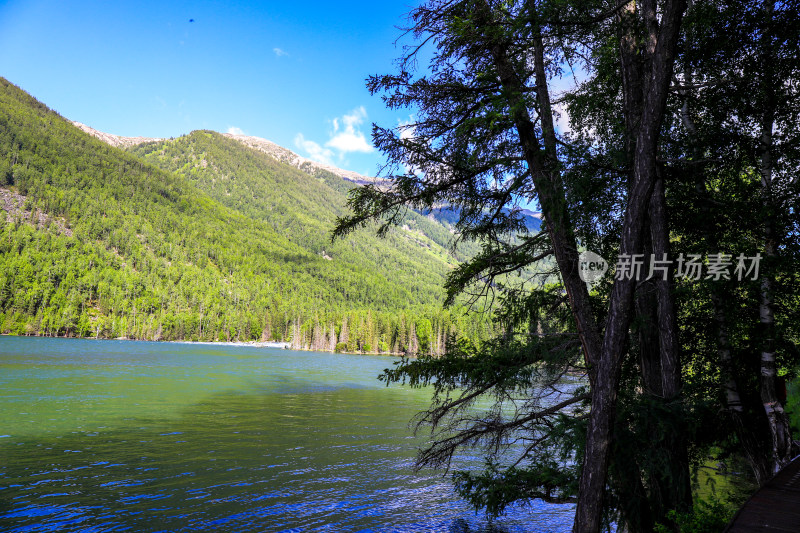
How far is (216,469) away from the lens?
13539 mm

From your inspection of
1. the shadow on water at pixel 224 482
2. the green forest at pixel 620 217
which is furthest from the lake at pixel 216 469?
the green forest at pixel 620 217

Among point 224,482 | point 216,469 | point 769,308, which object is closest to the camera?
point 769,308

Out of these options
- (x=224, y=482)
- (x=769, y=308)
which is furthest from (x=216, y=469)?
(x=769, y=308)

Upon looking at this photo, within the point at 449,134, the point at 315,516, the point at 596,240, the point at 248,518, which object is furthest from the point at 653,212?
the point at 248,518

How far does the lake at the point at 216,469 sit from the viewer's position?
9992 millimetres

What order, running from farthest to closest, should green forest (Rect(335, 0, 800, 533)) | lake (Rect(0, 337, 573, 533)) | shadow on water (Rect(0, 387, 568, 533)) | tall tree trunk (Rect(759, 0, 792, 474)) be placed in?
1. lake (Rect(0, 337, 573, 533))
2. shadow on water (Rect(0, 387, 568, 533))
3. tall tree trunk (Rect(759, 0, 792, 474))
4. green forest (Rect(335, 0, 800, 533))

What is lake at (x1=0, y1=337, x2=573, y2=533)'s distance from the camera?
9992 mm

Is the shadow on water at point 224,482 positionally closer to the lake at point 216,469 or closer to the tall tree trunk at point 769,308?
the lake at point 216,469

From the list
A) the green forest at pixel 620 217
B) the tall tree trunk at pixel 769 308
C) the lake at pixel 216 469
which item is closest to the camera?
the green forest at pixel 620 217

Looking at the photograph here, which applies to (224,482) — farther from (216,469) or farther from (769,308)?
(769,308)

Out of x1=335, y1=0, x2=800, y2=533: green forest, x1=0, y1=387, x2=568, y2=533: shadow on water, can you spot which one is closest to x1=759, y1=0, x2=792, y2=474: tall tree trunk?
x1=335, y1=0, x2=800, y2=533: green forest

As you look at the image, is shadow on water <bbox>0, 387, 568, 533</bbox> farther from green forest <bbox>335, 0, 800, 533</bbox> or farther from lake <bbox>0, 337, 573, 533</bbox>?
green forest <bbox>335, 0, 800, 533</bbox>

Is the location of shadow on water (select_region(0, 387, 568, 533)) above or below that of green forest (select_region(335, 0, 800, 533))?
below

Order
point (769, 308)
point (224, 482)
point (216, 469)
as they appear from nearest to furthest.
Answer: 1. point (769, 308)
2. point (224, 482)
3. point (216, 469)
